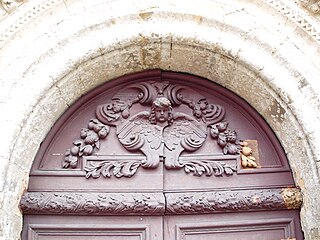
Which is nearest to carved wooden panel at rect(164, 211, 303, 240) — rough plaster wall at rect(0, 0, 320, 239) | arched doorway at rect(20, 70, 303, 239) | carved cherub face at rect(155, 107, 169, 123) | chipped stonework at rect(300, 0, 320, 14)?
arched doorway at rect(20, 70, 303, 239)

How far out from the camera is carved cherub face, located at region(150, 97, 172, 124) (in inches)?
115

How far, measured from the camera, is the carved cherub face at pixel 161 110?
2934mm

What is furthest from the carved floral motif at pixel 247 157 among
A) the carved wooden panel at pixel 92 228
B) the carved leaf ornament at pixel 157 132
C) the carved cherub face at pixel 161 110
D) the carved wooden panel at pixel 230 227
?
the carved wooden panel at pixel 92 228

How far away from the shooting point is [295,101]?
8.96 feet

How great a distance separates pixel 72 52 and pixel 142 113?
1.65ft

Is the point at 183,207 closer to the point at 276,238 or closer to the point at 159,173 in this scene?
the point at 159,173

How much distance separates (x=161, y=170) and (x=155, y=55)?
1.97ft

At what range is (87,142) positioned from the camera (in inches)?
115

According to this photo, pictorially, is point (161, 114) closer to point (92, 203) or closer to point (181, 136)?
point (181, 136)

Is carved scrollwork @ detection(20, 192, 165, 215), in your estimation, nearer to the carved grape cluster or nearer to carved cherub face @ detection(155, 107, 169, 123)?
the carved grape cluster

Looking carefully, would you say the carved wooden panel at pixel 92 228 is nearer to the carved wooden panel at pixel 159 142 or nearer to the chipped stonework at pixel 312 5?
the carved wooden panel at pixel 159 142

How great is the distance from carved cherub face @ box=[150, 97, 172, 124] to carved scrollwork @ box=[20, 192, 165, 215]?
41 cm

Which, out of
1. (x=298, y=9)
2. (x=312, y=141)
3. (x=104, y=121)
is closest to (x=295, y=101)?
(x=312, y=141)

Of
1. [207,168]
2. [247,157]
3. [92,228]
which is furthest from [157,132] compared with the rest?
[92,228]
